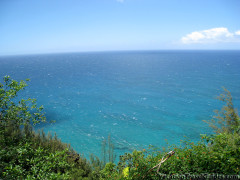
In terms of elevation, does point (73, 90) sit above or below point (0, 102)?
below

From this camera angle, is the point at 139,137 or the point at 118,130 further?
the point at 118,130

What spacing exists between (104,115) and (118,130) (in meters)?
6.23

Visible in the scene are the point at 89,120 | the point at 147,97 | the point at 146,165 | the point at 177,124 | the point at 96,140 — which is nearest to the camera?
the point at 146,165

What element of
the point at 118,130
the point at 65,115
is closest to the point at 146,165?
the point at 118,130

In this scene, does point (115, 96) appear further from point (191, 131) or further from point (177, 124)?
point (191, 131)

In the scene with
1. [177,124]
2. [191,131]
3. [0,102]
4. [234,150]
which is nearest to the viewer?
[234,150]

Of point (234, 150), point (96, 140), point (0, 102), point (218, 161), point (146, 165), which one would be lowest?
point (96, 140)

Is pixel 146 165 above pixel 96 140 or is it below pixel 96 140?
above

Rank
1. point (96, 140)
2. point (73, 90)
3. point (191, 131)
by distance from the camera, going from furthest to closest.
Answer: point (73, 90)
point (191, 131)
point (96, 140)

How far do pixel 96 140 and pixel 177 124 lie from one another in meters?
14.4

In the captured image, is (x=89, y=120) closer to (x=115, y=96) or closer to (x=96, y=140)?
(x=96, y=140)

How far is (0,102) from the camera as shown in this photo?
7273mm

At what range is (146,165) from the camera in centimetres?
776

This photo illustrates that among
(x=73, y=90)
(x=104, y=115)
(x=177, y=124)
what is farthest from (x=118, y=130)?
(x=73, y=90)
